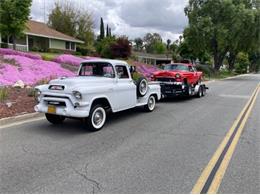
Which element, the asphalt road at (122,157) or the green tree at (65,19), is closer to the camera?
the asphalt road at (122,157)

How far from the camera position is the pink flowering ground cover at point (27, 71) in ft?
48.8

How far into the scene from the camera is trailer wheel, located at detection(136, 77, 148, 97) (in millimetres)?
9500

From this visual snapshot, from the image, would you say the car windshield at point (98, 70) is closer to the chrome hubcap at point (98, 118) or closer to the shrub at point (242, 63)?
the chrome hubcap at point (98, 118)

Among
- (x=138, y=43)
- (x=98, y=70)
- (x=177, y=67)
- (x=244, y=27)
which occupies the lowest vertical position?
(x=98, y=70)

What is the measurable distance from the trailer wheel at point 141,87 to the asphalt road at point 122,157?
1102 millimetres

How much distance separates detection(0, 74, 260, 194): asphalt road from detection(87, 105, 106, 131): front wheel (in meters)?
0.26

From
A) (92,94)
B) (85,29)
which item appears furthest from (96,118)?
(85,29)

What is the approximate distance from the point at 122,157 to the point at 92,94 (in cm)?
231

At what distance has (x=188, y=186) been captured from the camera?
424cm

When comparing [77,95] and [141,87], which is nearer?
[77,95]

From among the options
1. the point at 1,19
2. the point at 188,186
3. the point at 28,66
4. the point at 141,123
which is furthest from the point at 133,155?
the point at 1,19

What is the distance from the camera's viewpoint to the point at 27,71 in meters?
17.0

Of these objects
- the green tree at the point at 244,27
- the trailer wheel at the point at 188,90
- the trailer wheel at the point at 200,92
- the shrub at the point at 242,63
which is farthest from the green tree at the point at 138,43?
the trailer wheel at the point at 188,90

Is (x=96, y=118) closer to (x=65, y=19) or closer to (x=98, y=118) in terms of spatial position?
(x=98, y=118)
